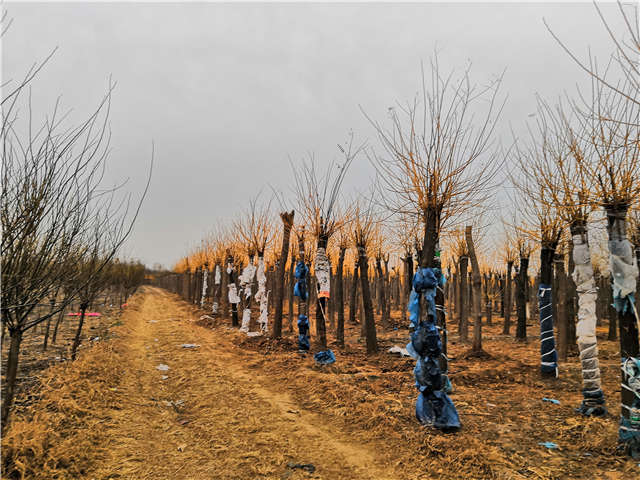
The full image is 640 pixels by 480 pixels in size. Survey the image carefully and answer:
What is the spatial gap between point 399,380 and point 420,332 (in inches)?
111

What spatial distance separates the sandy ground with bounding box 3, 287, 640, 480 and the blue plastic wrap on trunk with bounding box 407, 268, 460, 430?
0.24 meters

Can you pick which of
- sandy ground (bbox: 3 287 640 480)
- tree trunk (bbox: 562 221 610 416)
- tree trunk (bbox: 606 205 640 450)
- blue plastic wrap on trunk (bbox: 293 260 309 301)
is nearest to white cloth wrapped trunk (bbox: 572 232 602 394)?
tree trunk (bbox: 562 221 610 416)

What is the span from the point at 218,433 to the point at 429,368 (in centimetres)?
313

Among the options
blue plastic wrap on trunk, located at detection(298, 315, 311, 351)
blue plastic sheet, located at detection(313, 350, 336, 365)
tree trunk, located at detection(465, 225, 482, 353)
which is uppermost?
tree trunk, located at detection(465, 225, 482, 353)

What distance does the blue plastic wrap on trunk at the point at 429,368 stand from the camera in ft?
16.7

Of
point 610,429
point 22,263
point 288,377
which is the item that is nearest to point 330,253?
point 288,377

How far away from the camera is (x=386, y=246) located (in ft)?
58.5

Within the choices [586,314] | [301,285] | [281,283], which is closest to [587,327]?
[586,314]

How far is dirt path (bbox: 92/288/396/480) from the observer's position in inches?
165

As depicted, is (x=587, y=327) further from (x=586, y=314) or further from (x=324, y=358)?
(x=324, y=358)

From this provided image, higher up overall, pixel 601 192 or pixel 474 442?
pixel 601 192

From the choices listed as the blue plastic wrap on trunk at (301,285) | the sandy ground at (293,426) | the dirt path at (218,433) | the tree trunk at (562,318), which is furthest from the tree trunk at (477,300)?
the dirt path at (218,433)

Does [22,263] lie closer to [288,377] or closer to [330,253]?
[288,377]

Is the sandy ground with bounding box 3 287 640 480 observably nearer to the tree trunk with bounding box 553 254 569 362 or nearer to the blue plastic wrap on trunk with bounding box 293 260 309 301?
the tree trunk with bounding box 553 254 569 362
